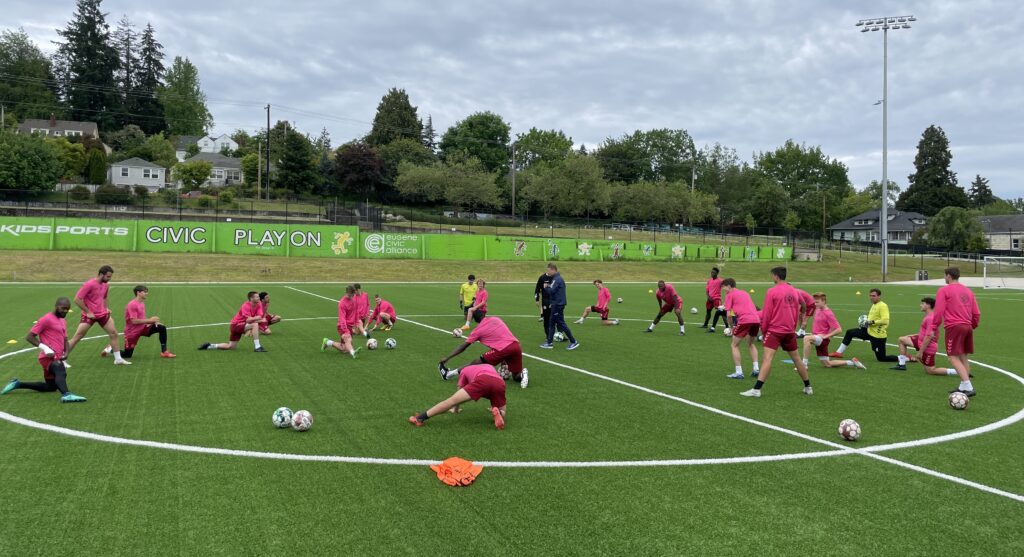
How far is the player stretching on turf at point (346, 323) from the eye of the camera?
46.9ft

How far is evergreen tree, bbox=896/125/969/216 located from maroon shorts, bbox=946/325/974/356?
147806 mm

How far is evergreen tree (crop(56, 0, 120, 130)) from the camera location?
122000 millimetres

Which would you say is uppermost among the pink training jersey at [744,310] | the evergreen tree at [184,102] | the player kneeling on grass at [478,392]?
the evergreen tree at [184,102]

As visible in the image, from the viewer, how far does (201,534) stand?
5.27m

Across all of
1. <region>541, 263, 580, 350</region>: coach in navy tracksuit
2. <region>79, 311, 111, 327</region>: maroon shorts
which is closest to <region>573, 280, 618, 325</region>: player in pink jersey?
<region>541, 263, 580, 350</region>: coach in navy tracksuit

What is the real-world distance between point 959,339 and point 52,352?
1444 centimetres

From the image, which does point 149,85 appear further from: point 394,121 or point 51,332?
point 51,332

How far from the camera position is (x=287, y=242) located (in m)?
51.2

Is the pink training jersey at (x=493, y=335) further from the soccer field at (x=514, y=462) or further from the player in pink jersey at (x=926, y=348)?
the player in pink jersey at (x=926, y=348)

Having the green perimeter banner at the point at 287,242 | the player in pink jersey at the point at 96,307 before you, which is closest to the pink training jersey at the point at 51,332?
the player in pink jersey at the point at 96,307

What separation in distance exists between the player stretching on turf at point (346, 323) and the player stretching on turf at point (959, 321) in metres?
11.2

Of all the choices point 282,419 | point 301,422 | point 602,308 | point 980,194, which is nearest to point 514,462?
point 301,422

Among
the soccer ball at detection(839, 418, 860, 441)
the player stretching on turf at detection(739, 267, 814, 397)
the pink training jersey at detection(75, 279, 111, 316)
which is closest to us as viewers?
the soccer ball at detection(839, 418, 860, 441)

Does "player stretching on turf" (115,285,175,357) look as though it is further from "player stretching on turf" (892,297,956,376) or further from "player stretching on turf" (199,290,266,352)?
"player stretching on turf" (892,297,956,376)
